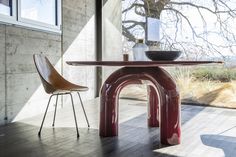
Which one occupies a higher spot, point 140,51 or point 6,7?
point 6,7

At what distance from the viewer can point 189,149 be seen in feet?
8.08

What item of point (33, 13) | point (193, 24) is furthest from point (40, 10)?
point (193, 24)

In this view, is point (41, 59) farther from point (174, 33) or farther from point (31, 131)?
point (174, 33)

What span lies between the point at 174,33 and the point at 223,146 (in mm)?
2854

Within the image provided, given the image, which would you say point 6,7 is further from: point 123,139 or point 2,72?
point 123,139

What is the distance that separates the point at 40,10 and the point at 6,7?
0.68 metres

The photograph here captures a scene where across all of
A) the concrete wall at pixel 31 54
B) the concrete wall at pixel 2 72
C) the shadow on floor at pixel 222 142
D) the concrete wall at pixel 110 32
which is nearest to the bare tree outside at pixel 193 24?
the concrete wall at pixel 110 32

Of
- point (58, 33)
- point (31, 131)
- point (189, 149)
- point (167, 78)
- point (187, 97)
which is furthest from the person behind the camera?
point (187, 97)

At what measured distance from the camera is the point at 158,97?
9.26 ft

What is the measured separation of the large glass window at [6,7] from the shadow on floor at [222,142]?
9.19ft

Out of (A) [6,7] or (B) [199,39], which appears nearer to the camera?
(A) [6,7]

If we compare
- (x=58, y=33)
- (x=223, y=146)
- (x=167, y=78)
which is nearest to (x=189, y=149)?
(x=223, y=146)

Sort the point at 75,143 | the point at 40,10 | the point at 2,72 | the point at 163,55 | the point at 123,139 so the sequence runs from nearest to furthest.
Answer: the point at 163,55, the point at 75,143, the point at 123,139, the point at 2,72, the point at 40,10

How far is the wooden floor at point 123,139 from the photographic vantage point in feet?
7.80
